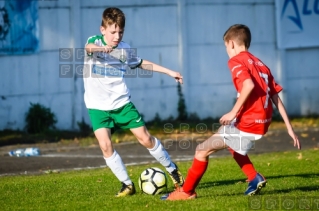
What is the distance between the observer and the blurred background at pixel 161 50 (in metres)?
15.3

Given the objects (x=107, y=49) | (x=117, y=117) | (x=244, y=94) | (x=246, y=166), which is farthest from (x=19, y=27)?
(x=244, y=94)

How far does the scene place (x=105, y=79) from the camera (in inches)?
330

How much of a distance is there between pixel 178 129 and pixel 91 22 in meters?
2.97

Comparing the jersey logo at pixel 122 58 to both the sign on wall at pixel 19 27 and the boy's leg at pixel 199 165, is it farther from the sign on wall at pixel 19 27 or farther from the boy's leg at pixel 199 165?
the sign on wall at pixel 19 27

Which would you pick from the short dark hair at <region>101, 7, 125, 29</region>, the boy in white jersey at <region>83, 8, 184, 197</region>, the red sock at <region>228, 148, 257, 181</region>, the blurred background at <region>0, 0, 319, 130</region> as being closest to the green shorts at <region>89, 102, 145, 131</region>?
the boy in white jersey at <region>83, 8, 184, 197</region>

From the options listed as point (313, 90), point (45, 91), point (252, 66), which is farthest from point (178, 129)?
point (252, 66)

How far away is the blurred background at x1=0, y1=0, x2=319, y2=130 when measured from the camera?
603 inches

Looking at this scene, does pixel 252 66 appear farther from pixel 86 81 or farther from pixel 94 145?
pixel 94 145

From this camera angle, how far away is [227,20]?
1767cm

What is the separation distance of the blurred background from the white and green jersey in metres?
7.09

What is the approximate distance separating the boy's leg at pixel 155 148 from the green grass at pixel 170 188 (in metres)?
0.32

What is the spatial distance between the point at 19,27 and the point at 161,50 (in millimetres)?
3380

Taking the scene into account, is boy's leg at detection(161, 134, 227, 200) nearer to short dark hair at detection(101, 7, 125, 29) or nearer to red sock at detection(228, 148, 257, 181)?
red sock at detection(228, 148, 257, 181)

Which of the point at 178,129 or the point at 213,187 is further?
the point at 178,129
